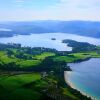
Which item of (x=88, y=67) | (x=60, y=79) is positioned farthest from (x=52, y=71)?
(x=88, y=67)

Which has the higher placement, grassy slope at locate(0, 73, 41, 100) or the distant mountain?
the distant mountain

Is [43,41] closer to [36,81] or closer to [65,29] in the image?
[36,81]

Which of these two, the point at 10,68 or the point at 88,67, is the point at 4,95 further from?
the point at 88,67

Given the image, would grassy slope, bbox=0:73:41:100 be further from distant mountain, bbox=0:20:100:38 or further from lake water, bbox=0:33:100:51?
distant mountain, bbox=0:20:100:38

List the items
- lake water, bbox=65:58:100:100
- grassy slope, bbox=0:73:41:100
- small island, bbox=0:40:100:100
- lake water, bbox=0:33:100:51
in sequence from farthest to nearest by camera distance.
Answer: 1. lake water, bbox=0:33:100:51
2. lake water, bbox=65:58:100:100
3. small island, bbox=0:40:100:100
4. grassy slope, bbox=0:73:41:100

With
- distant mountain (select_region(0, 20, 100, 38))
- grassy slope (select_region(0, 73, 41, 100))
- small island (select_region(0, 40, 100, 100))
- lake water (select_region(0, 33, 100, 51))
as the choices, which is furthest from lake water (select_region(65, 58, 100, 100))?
distant mountain (select_region(0, 20, 100, 38))

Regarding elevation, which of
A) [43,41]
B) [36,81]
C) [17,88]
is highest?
[43,41]

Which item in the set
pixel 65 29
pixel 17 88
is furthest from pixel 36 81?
pixel 65 29

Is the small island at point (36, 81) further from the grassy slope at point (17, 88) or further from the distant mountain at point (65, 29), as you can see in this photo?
the distant mountain at point (65, 29)
